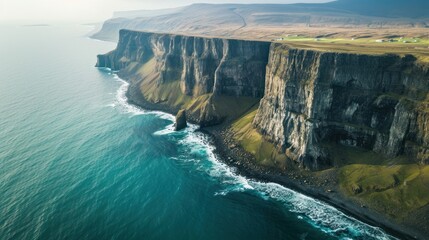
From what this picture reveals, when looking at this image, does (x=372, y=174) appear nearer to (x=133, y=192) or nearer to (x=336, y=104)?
(x=336, y=104)

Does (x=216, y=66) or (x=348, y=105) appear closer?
(x=348, y=105)

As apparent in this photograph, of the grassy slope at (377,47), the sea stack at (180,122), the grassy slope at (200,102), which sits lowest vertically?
the sea stack at (180,122)

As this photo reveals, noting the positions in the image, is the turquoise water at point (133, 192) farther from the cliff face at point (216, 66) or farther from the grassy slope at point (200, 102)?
the cliff face at point (216, 66)

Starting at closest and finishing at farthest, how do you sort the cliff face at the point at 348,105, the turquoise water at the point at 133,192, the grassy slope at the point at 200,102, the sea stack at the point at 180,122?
the turquoise water at the point at 133,192 → the cliff face at the point at 348,105 → the sea stack at the point at 180,122 → the grassy slope at the point at 200,102

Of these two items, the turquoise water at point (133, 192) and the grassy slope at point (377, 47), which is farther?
the grassy slope at point (377, 47)

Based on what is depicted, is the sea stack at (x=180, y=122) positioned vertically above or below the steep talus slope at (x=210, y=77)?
below

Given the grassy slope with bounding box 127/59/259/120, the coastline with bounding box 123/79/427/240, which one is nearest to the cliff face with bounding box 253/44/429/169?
the coastline with bounding box 123/79/427/240

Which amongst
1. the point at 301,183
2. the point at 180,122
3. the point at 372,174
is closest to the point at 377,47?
the point at 372,174

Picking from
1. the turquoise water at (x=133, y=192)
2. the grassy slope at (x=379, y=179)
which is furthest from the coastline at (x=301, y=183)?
the turquoise water at (x=133, y=192)
